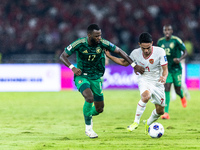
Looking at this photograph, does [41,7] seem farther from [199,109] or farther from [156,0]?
[199,109]

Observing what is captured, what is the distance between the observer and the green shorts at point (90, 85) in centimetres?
715

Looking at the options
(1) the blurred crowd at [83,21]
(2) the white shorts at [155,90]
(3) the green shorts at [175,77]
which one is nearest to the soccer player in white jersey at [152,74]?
(2) the white shorts at [155,90]

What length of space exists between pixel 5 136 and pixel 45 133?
0.77 meters

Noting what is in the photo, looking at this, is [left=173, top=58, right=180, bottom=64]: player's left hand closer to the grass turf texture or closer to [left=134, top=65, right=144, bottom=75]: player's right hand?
the grass turf texture

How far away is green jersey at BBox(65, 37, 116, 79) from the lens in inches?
282

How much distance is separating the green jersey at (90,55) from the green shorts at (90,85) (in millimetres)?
A: 90

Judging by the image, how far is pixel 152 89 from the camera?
7.62m

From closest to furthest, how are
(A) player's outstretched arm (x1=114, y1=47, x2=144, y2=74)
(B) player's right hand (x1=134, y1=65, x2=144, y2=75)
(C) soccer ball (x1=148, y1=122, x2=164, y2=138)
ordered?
(C) soccer ball (x1=148, y1=122, x2=164, y2=138)
(A) player's outstretched arm (x1=114, y1=47, x2=144, y2=74)
(B) player's right hand (x1=134, y1=65, x2=144, y2=75)

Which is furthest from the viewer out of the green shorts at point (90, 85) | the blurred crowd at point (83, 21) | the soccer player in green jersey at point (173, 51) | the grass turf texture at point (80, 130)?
the blurred crowd at point (83, 21)

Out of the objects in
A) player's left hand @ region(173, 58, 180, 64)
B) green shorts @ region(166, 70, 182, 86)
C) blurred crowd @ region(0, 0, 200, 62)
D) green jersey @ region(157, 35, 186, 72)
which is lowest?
green shorts @ region(166, 70, 182, 86)

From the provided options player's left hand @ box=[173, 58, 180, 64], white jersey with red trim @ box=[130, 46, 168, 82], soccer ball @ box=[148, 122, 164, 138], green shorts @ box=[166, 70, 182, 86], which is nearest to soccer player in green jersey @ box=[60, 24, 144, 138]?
white jersey with red trim @ box=[130, 46, 168, 82]

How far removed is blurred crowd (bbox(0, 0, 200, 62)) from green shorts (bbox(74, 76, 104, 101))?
51.2 ft

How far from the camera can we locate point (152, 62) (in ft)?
25.1

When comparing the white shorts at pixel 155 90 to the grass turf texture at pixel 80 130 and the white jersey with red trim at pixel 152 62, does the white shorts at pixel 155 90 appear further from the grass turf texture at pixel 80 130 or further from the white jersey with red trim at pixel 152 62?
the grass turf texture at pixel 80 130
